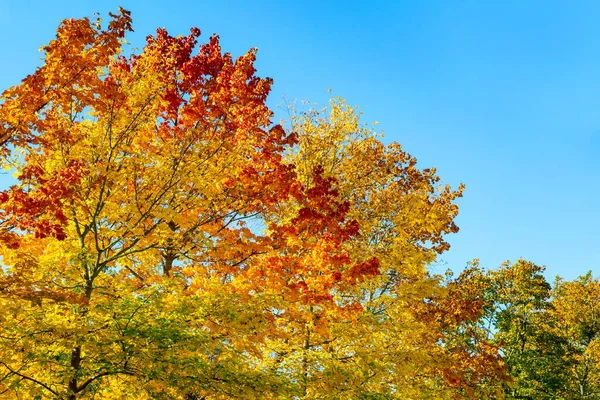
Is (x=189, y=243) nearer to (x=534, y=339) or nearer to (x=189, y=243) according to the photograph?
(x=189, y=243)

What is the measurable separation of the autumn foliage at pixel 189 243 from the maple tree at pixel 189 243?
5 cm

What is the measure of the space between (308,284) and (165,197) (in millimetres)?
4493

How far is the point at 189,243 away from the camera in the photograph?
11984 mm

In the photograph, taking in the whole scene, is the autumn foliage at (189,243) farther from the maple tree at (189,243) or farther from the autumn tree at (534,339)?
the autumn tree at (534,339)

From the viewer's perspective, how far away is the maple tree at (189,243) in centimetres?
852

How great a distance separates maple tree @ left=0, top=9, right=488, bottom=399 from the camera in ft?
28.0

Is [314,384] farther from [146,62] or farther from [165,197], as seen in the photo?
[146,62]

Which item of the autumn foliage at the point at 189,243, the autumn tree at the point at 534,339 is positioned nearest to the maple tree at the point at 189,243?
the autumn foliage at the point at 189,243

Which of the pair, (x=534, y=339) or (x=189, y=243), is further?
(x=534, y=339)

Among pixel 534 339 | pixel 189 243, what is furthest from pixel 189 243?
pixel 534 339

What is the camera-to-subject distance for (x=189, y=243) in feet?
39.3

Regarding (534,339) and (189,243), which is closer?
(189,243)

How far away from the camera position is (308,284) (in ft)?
42.7

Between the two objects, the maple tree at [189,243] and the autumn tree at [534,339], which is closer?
the maple tree at [189,243]
